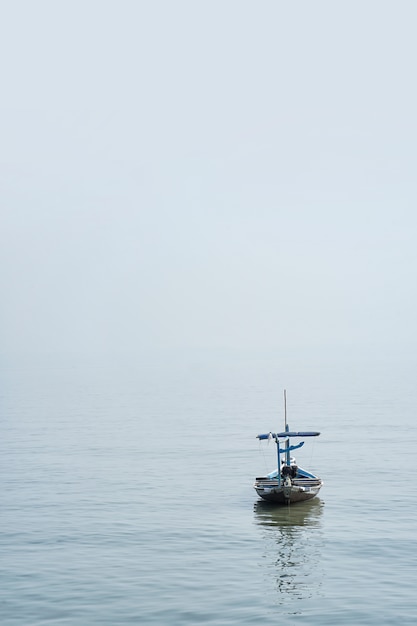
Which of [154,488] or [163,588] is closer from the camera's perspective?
[163,588]

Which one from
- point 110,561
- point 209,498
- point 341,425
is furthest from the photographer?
point 341,425

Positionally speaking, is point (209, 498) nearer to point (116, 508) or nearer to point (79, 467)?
point (116, 508)

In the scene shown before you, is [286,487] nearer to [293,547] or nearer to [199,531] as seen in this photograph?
[199,531]

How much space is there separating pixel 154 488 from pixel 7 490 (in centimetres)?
1301

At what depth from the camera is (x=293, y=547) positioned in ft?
173

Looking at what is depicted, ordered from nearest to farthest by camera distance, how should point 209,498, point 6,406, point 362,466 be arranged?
point 209,498 < point 362,466 < point 6,406

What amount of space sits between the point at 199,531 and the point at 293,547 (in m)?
6.99

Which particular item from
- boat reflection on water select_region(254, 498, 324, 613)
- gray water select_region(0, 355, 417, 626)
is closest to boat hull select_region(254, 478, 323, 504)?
boat reflection on water select_region(254, 498, 324, 613)

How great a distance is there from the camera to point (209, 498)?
68.9 meters

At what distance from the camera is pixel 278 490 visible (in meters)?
64.8

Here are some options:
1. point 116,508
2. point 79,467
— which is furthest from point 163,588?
point 79,467

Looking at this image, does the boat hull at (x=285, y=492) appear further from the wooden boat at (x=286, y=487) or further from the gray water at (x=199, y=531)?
the gray water at (x=199, y=531)

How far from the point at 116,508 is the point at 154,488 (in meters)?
9.26

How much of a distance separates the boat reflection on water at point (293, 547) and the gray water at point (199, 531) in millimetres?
148
